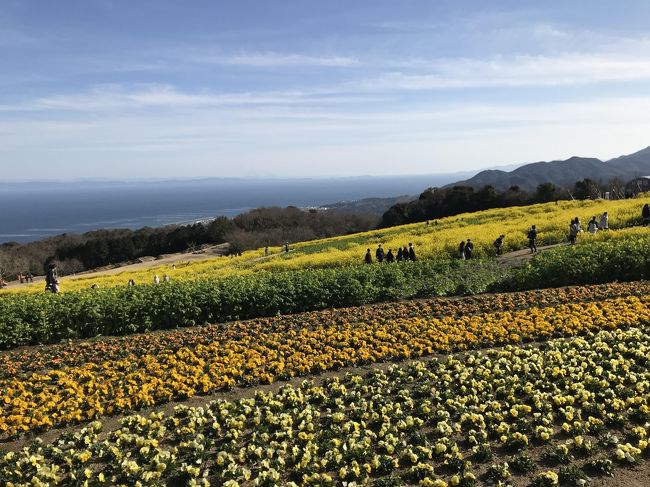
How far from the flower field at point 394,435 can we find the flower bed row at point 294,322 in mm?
4294

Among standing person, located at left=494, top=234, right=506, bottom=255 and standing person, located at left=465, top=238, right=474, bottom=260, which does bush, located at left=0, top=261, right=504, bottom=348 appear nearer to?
standing person, located at left=465, top=238, right=474, bottom=260

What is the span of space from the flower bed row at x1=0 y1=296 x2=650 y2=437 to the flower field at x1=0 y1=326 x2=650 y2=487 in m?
0.79

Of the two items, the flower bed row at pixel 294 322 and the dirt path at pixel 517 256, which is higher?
the dirt path at pixel 517 256

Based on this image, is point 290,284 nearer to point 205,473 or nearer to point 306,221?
point 205,473

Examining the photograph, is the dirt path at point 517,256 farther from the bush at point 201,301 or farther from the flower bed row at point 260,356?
the flower bed row at point 260,356

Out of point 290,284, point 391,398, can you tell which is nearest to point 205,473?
point 391,398

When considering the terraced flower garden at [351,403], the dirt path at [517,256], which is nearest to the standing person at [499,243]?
the dirt path at [517,256]

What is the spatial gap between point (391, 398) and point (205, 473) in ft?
13.6

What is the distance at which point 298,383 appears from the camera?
36.7ft

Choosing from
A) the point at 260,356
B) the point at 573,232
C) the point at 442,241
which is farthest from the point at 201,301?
the point at 442,241

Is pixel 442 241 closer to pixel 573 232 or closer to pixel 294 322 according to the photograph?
pixel 573 232

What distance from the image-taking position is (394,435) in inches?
344

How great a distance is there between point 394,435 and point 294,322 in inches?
288

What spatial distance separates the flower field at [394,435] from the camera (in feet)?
25.2
